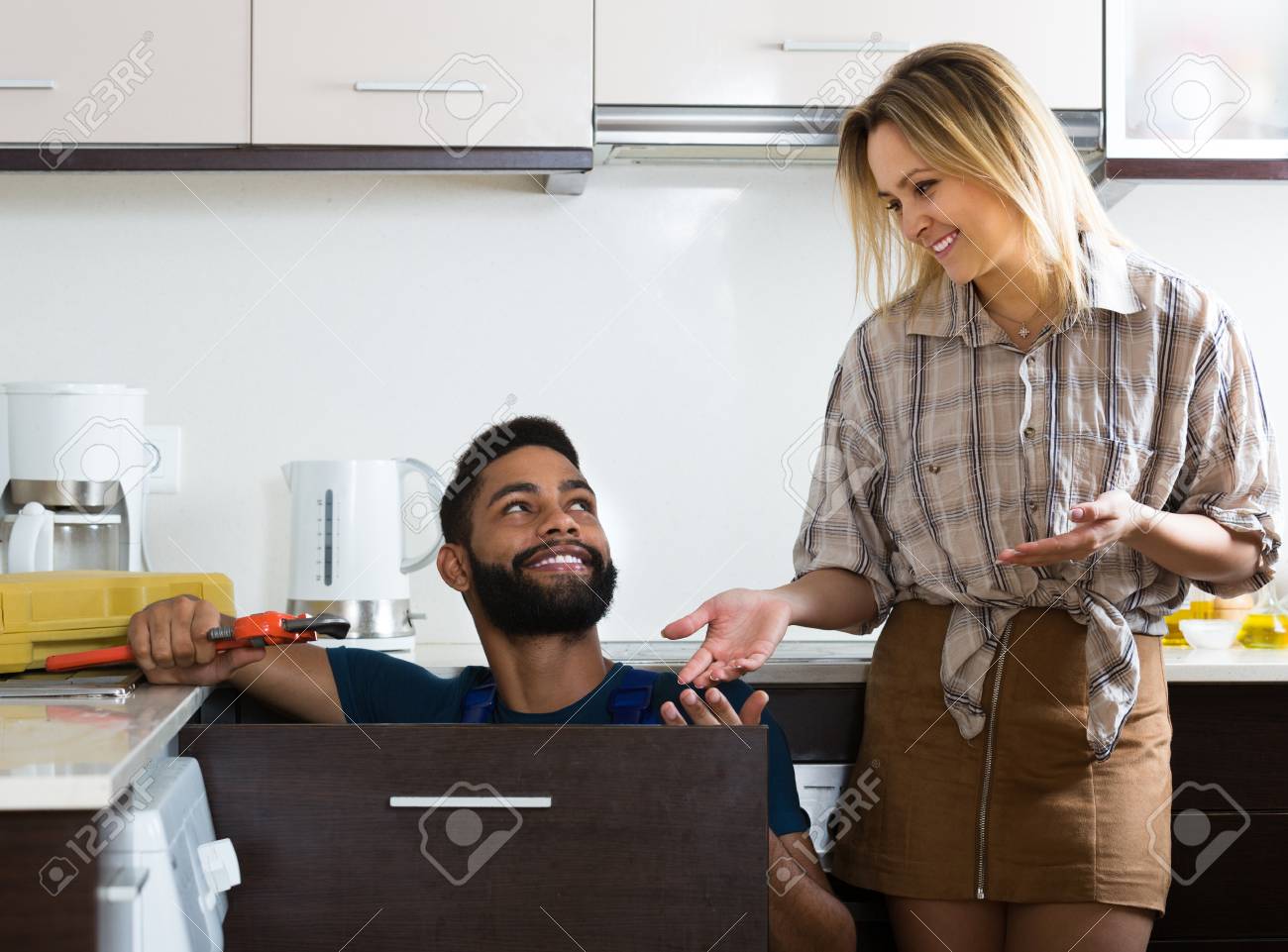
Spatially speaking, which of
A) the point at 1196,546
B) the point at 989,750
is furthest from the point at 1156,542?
the point at 989,750

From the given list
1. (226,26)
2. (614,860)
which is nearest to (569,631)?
(614,860)

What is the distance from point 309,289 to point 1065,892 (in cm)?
132

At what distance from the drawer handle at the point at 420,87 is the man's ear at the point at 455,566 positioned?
1.94 ft

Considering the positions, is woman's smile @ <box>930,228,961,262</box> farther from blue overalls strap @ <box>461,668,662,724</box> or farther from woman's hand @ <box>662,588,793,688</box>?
blue overalls strap @ <box>461,668,662,724</box>

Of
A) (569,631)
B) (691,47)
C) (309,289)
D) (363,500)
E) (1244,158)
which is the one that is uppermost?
(691,47)

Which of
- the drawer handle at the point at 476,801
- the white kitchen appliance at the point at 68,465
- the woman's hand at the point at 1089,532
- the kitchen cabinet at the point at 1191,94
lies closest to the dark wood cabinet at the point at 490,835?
the drawer handle at the point at 476,801

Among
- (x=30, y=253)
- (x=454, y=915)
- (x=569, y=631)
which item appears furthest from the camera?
(x=30, y=253)

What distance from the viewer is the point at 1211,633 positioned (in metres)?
1.60

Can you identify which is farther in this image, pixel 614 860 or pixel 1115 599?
pixel 1115 599

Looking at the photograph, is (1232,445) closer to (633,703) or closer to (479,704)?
(633,703)

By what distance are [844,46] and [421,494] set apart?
0.86m

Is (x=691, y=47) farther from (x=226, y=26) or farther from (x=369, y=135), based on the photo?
(x=226, y=26)

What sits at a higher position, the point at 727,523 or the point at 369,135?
the point at 369,135

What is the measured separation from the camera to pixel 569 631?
1.38 m
